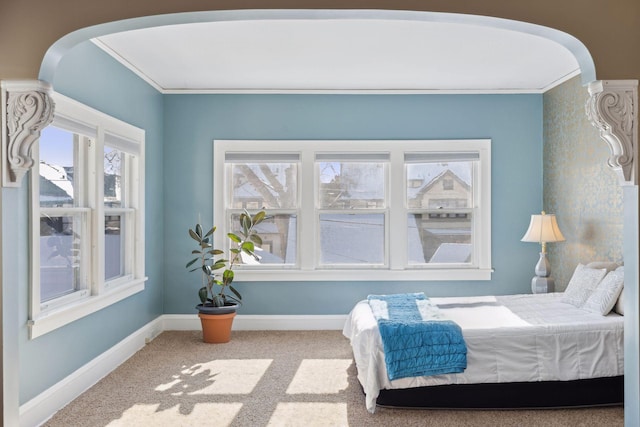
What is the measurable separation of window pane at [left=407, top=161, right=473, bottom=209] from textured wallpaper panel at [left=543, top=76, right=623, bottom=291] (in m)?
0.89

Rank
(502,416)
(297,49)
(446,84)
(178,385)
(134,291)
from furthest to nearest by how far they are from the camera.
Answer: (446,84) → (134,291) → (297,49) → (178,385) → (502,416)

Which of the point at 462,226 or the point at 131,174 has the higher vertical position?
the point at 131,174

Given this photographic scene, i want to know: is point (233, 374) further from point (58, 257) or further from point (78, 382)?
point (58, 257)

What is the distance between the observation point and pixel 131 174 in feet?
17.0

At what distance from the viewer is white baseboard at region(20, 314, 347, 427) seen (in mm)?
3432

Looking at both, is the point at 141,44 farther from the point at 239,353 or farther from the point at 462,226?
the point at 462,226

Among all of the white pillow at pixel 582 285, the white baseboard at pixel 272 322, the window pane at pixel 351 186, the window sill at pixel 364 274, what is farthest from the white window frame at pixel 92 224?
the white pillow at pixel 582 285

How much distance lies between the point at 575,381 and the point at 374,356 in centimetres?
138

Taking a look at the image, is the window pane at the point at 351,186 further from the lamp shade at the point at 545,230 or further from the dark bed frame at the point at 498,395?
the dark bed frame at the point at 498,395

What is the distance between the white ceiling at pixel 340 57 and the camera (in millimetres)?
4023

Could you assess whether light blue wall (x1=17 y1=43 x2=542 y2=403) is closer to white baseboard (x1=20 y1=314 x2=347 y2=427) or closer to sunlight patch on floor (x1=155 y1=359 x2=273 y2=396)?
white baseboard (x1=20 y1=314 x2=347 y2=427)

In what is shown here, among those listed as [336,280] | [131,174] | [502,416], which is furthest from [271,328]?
[502,416]

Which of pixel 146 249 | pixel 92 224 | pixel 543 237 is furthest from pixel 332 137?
pixel 92 224

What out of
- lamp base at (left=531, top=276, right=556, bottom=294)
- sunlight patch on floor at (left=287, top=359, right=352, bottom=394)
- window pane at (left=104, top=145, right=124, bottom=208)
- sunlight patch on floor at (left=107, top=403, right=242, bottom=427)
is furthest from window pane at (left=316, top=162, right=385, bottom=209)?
sunlight patch on floor at (left=107, top=403, right=242, bottom=427)
